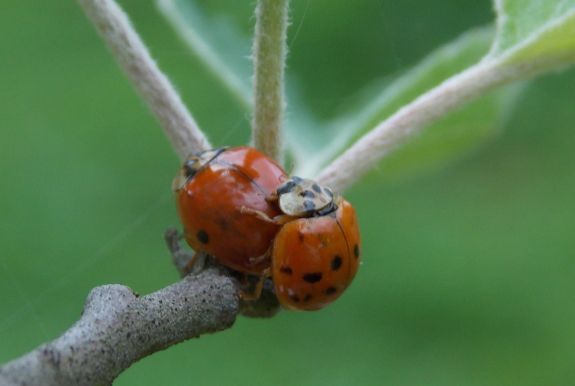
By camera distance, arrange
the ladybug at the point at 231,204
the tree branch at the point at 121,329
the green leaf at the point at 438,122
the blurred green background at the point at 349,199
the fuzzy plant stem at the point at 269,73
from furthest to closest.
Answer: the blurred green background at the point at 349,199 < the green leaf at the point at 438,122 < the ladybug at the point at 231,204 < the fuzzy plant stem at the point at 269,73 < the tree branch at the point at 121,329

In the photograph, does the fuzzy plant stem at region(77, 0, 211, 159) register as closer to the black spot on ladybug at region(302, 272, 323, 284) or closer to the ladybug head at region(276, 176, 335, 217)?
the ladybug head at region(276, 176, 335, 217)

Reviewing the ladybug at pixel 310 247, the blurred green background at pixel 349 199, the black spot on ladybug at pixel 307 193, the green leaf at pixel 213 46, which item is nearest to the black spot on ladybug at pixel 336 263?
the ladybug at pixel 310 247

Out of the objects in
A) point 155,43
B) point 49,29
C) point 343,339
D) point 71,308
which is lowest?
point 343,339

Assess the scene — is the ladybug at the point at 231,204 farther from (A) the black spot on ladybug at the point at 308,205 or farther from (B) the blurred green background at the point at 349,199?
(B) the blurred green background at the point at 349,199

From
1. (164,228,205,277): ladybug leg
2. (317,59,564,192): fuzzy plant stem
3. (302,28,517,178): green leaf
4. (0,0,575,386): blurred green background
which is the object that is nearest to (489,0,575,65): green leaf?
(317,59,564,192): fuzzy plant stem

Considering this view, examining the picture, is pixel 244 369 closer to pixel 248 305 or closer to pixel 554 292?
pixel 554 292

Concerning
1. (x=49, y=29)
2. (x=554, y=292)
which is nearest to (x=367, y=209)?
(x=554, y=292)
